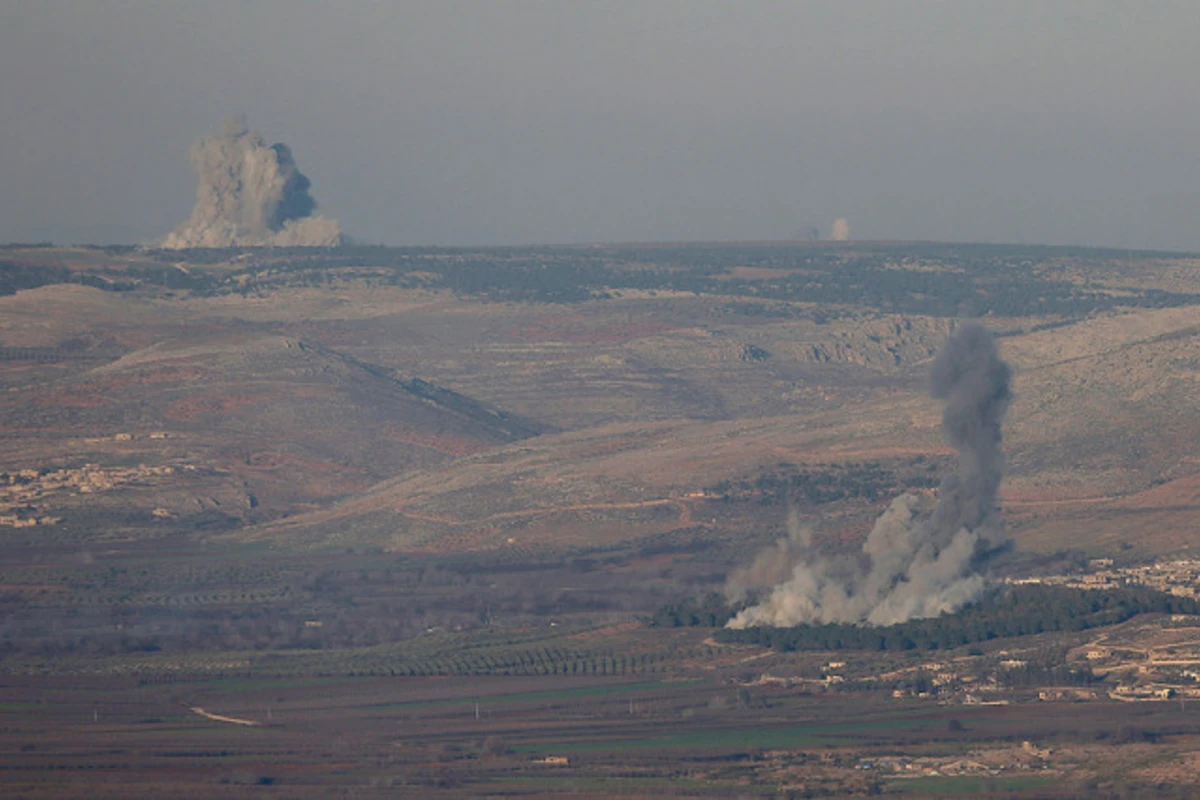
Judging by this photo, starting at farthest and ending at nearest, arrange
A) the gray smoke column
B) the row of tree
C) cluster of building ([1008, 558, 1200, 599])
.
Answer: cluster of building ([1008, 558, 1200, 599]) → the gray smoke column → the row of tree

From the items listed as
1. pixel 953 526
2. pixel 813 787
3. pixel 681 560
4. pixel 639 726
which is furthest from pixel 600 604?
pixel 813 787

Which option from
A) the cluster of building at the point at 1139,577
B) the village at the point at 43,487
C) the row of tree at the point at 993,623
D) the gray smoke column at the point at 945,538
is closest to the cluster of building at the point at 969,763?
the row of tree at the point at 993,623

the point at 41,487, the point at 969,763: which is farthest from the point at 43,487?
the point at 969,763

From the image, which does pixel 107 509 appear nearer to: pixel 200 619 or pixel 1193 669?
pixel 200 619

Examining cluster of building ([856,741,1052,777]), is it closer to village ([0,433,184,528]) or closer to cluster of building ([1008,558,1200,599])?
cluster of building ([1008,558,1200,599])

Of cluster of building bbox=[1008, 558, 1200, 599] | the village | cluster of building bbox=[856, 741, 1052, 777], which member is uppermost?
cluster of building bbox=[1008, 558, 1200, 599]

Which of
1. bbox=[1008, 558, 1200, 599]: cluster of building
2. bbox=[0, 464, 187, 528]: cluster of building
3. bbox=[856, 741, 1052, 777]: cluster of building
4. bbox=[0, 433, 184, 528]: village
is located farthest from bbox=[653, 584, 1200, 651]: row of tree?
bbox=[0, 433, 184, 528]: village

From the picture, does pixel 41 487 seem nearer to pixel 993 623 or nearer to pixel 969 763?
pixel 993 623

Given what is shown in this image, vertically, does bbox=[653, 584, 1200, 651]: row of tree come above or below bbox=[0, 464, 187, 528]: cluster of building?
above

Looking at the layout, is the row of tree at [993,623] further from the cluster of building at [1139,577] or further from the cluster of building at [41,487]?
the cluster of building at [41,487]
